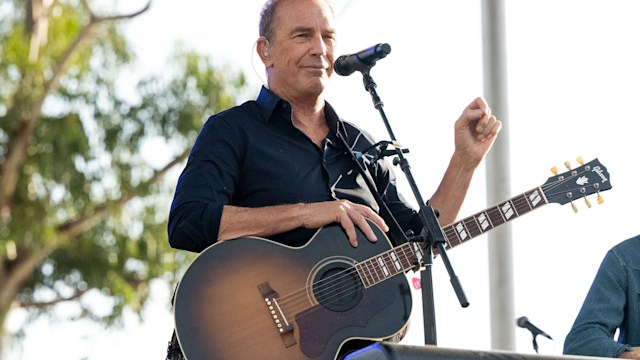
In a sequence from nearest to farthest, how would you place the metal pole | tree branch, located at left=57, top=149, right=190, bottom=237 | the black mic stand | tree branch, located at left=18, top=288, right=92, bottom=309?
the black mic stand < the metal pole < tree branch, located at left=57, top=149, right=190, bottom=237 < tree branch, located at left=18, top=288, right=92, bottom=309

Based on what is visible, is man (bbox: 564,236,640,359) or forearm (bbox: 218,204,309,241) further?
man (bbox: 564,236,640,359)

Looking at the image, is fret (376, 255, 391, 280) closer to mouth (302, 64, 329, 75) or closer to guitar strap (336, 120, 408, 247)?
guitar strap (336, 120, 408, 247)

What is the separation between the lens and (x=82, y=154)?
497 inches

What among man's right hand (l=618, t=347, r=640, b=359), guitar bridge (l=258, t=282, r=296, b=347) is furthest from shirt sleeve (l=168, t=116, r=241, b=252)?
man's right hand (l=618, t=347, r=640, b=359)

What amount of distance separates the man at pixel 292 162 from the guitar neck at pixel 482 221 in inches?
7.4

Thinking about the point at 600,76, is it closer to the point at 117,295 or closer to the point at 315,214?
the point at 315,214

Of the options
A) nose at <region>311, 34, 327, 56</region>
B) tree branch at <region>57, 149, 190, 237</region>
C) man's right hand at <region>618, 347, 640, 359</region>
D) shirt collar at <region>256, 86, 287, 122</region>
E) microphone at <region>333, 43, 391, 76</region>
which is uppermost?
tree branch at <region>57, 149, 190, 237</region>

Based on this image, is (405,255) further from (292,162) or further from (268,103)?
Result: (268,103)

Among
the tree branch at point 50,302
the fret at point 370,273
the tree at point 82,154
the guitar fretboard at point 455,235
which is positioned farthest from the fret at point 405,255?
the tree branch at point 50,302

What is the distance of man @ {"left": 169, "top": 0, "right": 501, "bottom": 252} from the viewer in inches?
122

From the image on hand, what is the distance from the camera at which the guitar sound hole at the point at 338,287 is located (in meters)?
3.03

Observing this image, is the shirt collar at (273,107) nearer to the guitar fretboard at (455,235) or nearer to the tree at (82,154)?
the guitar fretboard at (455,235)

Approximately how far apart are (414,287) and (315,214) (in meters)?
0.38

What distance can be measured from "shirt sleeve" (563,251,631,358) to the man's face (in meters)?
1.00
